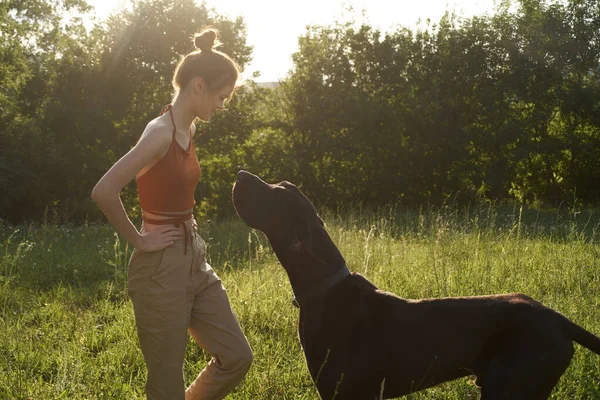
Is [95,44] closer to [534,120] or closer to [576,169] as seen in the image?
[534,120]

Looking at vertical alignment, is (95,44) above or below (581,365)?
above

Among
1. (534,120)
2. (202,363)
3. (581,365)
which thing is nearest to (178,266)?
(202,363)

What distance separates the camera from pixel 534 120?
56.2ft

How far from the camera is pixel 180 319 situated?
280cm

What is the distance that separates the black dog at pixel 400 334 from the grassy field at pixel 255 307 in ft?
3.15

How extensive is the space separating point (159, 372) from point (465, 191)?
15.0 meters

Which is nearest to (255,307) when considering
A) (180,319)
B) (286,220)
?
(286,220)

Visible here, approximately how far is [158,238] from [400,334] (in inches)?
53.9

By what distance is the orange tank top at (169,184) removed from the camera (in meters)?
2.75

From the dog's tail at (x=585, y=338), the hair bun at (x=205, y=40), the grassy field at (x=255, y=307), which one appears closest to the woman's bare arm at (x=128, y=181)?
the hair bun at (x=205, y=40)

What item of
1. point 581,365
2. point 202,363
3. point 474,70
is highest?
point 474,70

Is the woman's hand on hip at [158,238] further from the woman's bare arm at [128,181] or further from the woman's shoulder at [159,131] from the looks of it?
the woman's shoulder at [159,131]

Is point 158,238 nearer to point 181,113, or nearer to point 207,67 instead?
point 181,113

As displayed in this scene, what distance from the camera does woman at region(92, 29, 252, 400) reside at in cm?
271
